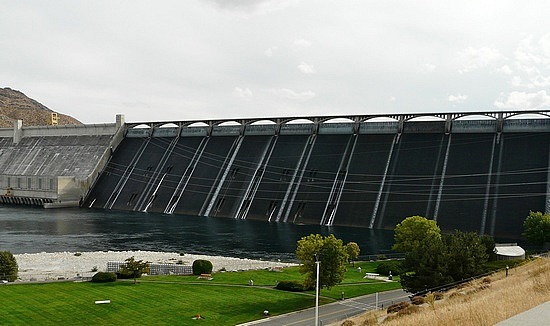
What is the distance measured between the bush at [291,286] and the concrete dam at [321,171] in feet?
138

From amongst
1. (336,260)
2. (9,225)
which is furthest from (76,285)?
(9,225)

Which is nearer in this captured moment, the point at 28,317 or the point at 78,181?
the point at 28,317

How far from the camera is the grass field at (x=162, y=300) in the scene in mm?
33719

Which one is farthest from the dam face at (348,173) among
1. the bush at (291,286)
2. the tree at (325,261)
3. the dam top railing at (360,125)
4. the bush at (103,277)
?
the bush at (103,277)

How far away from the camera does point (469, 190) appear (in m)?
82.8

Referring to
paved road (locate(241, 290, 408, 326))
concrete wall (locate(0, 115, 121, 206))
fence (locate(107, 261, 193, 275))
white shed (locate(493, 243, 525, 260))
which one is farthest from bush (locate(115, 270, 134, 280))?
concrete wall (locate(0, 115, 121, 206))

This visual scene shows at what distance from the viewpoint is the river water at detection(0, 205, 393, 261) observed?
223ft

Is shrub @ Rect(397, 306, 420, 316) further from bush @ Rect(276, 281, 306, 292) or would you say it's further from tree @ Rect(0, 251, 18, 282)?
tree @ Rect(0, 251, 18, 282)

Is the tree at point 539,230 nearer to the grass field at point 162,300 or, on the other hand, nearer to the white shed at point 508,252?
the white shed at point 508,252

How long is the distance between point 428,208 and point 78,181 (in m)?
79.5

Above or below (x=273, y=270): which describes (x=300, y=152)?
above

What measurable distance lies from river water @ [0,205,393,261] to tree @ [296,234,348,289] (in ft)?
70.9

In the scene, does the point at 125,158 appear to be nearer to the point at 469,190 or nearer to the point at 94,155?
the point at 94,155

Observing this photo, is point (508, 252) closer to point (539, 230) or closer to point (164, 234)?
Result: point (539, 230)
